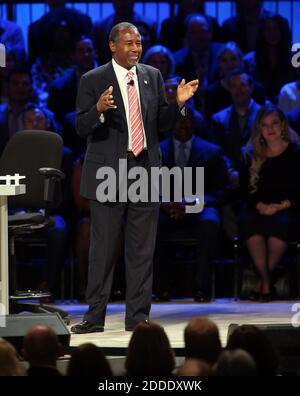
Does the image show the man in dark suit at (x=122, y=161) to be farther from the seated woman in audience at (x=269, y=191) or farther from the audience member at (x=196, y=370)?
the audience member at (x=196, y=370)

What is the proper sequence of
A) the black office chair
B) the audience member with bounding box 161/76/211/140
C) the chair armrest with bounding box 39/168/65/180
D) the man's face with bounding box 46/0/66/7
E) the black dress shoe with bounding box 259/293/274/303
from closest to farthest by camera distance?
1. the chair armrest with bounding box 39/168/65/180
2. the black office chair
3. the black dress shoe with bounding box 259/293/274/303
4. the audience member with bounding box 161/76/211/140
5. the man's face with bounding box 46/0/66/7

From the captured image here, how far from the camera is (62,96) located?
8.36 meters

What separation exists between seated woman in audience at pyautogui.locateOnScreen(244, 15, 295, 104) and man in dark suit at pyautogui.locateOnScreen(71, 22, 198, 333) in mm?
2779

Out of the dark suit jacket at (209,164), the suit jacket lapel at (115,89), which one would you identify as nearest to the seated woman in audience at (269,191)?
the dark suit jacket at (209,164)

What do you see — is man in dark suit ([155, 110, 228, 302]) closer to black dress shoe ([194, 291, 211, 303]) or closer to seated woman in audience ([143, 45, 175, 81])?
black dress shoe ([194, 291, 211, 303])

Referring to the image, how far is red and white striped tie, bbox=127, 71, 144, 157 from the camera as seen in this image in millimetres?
5797

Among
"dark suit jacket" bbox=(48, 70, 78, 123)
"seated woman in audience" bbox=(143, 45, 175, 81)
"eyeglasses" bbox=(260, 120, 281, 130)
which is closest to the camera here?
"eyeglasses" bbox=(260, 120, 281, 130)

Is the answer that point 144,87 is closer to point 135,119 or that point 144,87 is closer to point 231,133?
point 135,119

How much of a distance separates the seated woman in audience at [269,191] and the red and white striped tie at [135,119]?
6.31 ft

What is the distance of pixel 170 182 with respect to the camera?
24.7 ft

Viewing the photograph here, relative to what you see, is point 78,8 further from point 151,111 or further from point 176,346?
point 176,346

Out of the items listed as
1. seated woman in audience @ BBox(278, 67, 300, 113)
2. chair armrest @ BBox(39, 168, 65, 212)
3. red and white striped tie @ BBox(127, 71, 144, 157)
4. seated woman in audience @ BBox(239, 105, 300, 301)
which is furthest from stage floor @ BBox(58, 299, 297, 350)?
seated woman in audience @ BBox(278, 67, 300, 113)

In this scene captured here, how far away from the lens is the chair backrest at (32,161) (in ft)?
21.7

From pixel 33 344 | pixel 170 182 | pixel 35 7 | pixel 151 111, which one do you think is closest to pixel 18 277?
pixel 170 182
